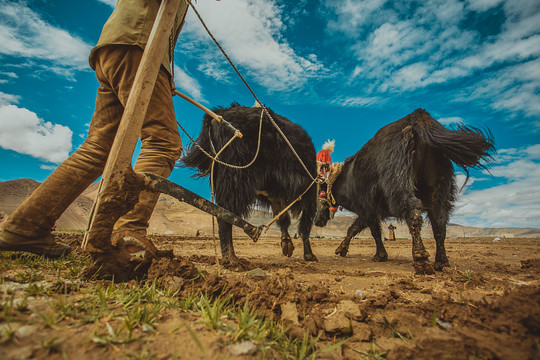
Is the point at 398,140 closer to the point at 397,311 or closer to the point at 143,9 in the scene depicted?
the point at 397,311

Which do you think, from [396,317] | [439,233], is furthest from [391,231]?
[396,317]

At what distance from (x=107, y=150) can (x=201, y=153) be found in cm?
159

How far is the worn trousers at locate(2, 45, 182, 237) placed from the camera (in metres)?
1.75

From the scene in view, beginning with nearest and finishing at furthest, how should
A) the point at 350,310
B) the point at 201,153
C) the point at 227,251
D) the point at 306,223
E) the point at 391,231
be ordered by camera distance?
the point at 350,310
the point at 227,251
the point at 201,153
the point at 306,223
the point at 391,231

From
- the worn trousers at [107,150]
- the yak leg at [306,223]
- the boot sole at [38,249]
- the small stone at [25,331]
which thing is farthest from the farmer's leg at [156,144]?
the yak leg at [306,223]

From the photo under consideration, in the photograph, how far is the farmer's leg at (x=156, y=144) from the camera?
1.81 m

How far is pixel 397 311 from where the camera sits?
1.41 metres

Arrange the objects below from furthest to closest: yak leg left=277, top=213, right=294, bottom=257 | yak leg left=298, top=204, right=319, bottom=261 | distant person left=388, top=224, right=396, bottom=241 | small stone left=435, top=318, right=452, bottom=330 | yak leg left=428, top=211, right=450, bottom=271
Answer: distant person left=388, top=224, right=396, bottom=241 < yak leg left=298, top=204, right=319, bottom=261 < yak leg left=277, top=213, right=294, bottom=257 < yak leg left=428, top=211, right=450, bottom=271 < small stone left=435, top=318, right=452, bottom=330

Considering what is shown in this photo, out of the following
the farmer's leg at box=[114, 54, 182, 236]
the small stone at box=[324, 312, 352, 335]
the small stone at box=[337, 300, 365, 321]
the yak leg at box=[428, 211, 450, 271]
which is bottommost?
the small stone at box=[324, 312, 352, 335]

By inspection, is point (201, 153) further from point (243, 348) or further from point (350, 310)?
point (243, 348)

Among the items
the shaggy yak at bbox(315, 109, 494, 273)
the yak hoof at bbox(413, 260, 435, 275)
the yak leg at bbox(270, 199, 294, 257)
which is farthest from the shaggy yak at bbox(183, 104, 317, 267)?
the yak hoof at bbox(413, 260, 435, 275)

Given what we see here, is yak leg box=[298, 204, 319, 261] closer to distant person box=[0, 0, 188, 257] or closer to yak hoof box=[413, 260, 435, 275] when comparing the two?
yak hoof box=[413, 260, 435, 275]

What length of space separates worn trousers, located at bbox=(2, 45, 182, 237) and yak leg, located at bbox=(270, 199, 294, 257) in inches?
87.0

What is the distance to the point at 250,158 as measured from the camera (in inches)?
130
